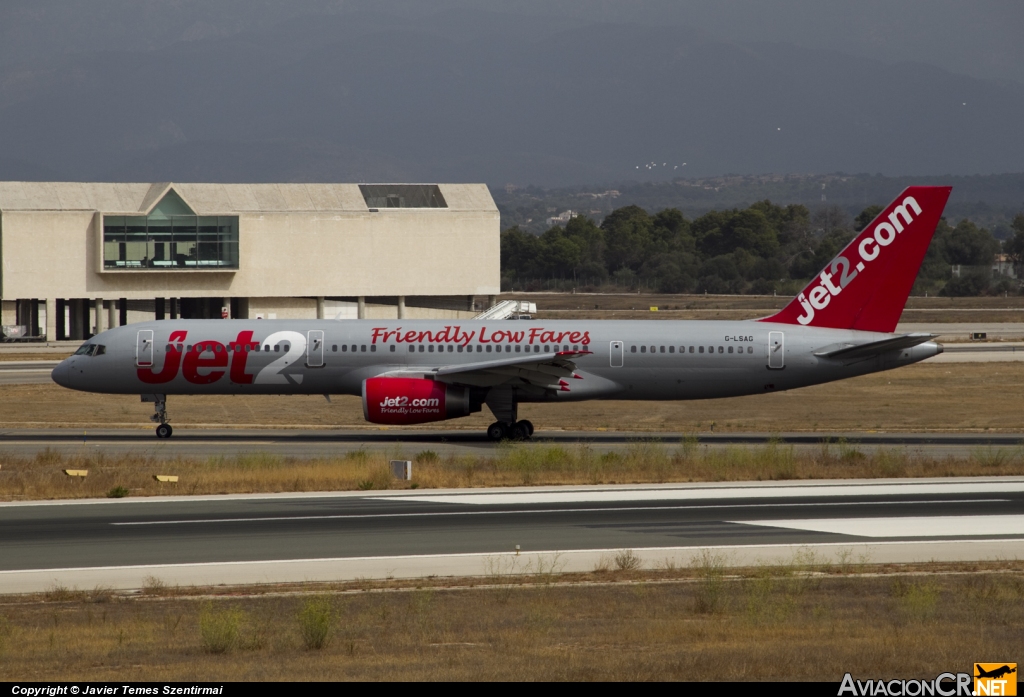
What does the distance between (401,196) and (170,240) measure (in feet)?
64.6

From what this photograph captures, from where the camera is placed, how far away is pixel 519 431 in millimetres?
38094

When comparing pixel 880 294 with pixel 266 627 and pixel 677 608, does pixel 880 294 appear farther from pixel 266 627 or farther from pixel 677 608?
pixel 266 627

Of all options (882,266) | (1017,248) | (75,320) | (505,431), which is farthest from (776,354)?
(1017,248)

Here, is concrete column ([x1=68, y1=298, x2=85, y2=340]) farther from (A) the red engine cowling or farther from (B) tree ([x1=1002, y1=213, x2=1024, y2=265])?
(B) tree ([x1=1002, y1=213, x2=1024, y2=265])

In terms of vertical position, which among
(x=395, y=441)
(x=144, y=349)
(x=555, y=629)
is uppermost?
(x=144, y=349)

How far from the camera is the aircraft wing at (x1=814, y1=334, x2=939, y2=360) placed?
3678cm

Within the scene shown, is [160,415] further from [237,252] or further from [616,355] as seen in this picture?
[237,252]

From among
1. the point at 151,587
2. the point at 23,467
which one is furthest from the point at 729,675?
the point at 23,467

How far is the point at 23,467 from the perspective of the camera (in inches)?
1174

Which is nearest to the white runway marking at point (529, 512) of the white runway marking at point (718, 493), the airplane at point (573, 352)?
the white runway marking at point (718, 493)

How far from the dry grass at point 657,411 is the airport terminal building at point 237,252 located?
1448 inches

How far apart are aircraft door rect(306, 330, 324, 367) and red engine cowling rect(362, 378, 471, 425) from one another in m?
1.79

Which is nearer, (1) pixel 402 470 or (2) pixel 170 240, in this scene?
(1) pixel 402 470

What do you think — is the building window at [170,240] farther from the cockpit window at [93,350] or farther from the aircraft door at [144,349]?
the aircraft door at [144,349]
